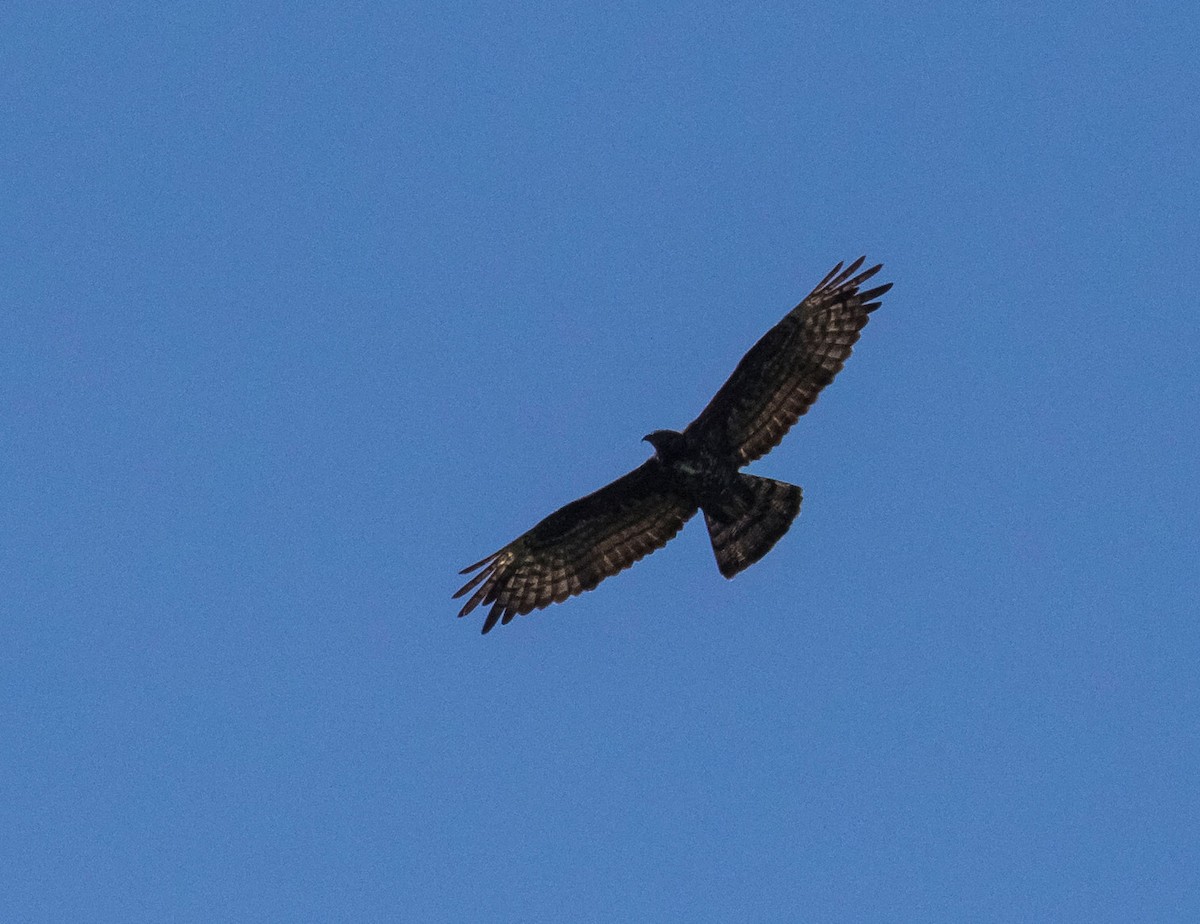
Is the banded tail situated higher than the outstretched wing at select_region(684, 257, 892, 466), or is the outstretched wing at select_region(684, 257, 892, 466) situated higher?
the outstretched wing at select_region(684, 257, 892, 466)

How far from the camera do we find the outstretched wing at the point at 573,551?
70.6 ft

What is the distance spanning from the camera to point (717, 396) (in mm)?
20609

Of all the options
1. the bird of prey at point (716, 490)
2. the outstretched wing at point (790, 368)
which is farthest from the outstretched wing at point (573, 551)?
the outstretched wing at point (790, 368)

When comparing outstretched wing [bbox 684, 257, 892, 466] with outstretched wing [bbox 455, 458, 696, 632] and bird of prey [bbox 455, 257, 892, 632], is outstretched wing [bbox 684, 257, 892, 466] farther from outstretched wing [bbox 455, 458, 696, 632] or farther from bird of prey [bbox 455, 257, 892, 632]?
outstretched wing [bbox 455, 458, 696, 632]

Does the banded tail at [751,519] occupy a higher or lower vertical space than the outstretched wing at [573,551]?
lower

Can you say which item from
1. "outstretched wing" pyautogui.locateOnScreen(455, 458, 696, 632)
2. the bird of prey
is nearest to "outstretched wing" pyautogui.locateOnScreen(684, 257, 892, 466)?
the bird of prey

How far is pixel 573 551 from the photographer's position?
21797 millimetres

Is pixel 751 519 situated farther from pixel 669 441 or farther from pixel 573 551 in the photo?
pixel 573 551

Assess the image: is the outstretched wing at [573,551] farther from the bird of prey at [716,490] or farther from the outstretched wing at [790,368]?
the outstretched wing at [790,368]

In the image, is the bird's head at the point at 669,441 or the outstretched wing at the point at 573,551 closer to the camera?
the bird's head at the point at 669,441

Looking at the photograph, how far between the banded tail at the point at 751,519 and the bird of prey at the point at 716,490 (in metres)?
0.01

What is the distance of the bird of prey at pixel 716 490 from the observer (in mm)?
20719

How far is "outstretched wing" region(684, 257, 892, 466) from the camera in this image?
2067 cm

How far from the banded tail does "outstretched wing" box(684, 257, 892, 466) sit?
1.49 ft
